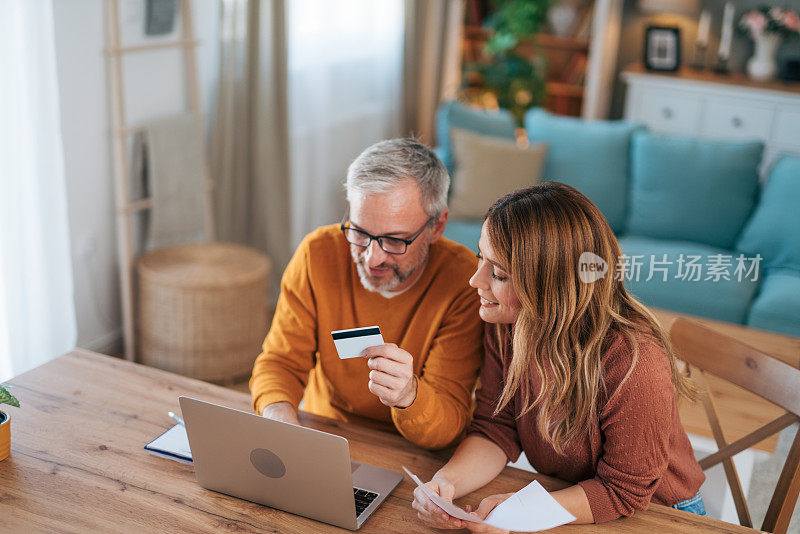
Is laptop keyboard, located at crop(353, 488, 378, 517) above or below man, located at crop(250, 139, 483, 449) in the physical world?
below

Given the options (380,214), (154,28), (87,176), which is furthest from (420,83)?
(380,214)

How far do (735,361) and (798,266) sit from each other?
6.27 feet

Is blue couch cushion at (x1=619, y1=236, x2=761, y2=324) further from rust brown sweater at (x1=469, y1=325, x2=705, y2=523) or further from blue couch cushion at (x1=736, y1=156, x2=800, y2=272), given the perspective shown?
rust brown sweater at (x1=469, y1=325, x2=705, y2=523)

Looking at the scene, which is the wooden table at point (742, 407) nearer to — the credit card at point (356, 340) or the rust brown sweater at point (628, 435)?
the rust brown sweater at point (628, 435)

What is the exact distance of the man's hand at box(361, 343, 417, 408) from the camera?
4.30 ft

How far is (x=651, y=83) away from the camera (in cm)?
495

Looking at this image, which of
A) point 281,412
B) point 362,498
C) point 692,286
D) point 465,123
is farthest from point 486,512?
point 465,123

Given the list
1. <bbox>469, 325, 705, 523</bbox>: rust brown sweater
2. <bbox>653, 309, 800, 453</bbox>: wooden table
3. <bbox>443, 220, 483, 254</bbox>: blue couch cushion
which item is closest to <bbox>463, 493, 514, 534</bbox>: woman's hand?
<bbox>469, 325, 705, 523</bbox>: rust brown sweater

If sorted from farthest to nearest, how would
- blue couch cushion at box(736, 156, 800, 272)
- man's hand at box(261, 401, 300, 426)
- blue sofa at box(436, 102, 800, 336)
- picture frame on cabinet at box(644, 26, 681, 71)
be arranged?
picture frame on cabinet at box(644, 26, 681, 71)
blue couch cushion at box(736, 156, 800, 272)
blue sofa at box(436, 102, 800, 336)
man's hand at box(261, 401, 300, 426)

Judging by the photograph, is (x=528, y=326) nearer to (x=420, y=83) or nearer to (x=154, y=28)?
(x=154, y=28)

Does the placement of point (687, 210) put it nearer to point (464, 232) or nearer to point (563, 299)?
point (464, 232)

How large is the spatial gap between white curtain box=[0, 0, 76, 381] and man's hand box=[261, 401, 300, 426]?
1.48m

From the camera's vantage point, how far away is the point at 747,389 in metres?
1.59

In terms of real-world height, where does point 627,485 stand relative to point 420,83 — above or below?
below
